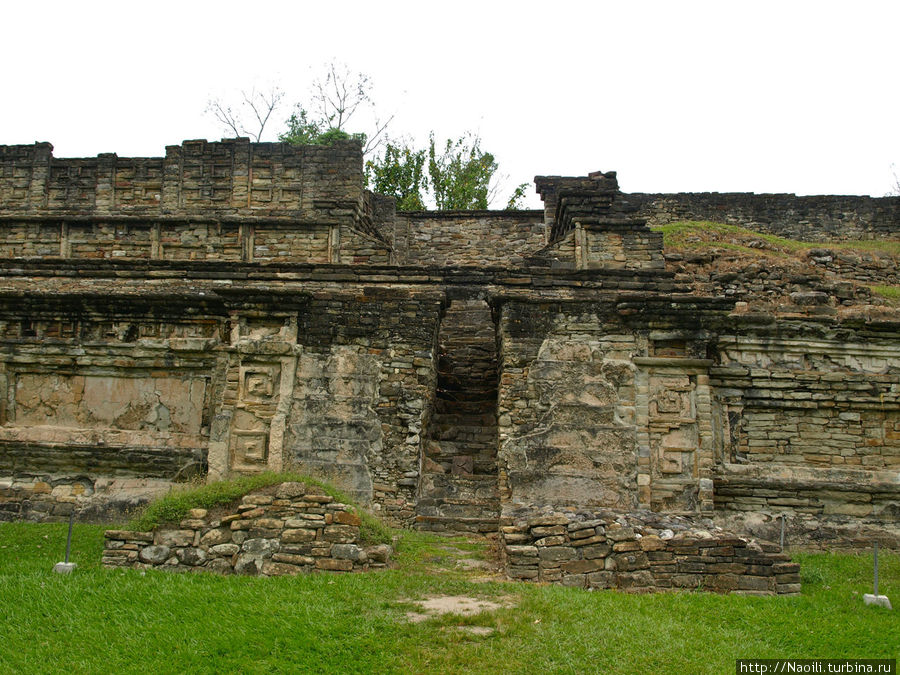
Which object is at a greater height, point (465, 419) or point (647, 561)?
point (465, 419)

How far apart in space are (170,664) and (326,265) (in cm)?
682

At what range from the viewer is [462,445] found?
10000mm

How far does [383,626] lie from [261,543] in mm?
1836

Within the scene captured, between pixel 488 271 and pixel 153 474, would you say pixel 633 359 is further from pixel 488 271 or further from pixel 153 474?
pixel 153 474

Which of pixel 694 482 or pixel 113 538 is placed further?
pixel 694 482

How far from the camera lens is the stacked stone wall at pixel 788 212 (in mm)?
20922

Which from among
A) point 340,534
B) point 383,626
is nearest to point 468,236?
point 340,534

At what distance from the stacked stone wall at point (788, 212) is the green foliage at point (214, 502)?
52.0 ft

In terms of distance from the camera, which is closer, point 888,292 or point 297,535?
point 297,535

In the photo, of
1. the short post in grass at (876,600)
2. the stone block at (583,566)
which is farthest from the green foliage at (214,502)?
the short post in grass at (876,600)

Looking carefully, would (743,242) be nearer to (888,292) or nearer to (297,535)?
(888,292)

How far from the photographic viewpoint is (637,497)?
28.6 feet

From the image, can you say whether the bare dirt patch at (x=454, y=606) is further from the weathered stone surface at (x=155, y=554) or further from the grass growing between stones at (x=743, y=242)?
the grass growing between stones at (x=743, y=242)

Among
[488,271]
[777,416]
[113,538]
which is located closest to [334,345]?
[488,271]
